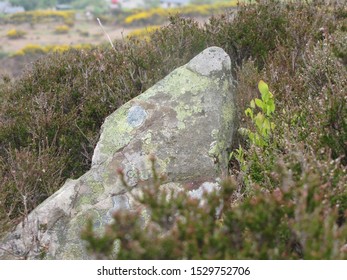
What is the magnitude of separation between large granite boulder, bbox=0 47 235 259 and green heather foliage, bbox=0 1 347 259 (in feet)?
0.70

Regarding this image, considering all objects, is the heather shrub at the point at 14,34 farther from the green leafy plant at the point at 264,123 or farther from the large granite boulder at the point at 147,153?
the green leafy plant at the point at 264,123

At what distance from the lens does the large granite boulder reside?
3.61 meters

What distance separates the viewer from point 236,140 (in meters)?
4.50

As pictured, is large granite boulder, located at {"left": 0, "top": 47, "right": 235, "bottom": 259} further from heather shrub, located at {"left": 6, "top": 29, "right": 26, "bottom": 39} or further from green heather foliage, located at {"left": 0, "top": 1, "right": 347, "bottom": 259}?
heather shrub, located at {"left": 6, "top": 29, "right": 26, "bottom": 39}

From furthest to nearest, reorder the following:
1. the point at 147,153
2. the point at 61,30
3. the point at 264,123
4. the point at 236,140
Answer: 1. the point at 61,30
2. the point at 236,140
3. the point at 147,153
4. the point at 264,123

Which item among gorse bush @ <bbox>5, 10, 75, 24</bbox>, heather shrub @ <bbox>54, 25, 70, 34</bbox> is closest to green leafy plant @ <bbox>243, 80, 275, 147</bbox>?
gorse bush @ <bbox>5, 10, 75, 24</bbox>

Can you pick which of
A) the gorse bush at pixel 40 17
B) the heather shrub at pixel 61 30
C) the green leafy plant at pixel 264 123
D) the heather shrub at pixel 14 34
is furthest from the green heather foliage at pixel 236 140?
the heather shrub at pixel 61 30

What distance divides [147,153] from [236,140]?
90 cm

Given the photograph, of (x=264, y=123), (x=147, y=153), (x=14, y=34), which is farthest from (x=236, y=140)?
(x=14, y=34)

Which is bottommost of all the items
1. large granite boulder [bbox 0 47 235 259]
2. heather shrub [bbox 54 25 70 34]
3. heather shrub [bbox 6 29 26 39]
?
heather shrub [bbox 54 25 70 34]

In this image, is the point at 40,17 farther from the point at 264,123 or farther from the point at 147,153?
the point at 264,123

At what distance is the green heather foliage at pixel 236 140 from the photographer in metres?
1.93

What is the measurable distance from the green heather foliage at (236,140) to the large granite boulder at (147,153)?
21 centimetres
